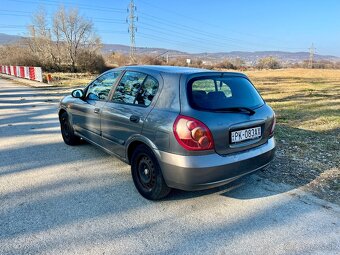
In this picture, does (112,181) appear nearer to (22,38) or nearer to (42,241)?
(42,241)

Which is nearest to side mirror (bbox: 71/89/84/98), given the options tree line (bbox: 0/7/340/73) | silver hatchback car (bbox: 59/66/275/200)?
silver hatchback car (bbox: 59/66/275/200)

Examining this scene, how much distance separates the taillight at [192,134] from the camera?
2.88 meters

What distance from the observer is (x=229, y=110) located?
3141 mm

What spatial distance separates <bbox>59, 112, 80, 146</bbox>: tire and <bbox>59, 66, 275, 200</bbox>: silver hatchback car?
1546 mm

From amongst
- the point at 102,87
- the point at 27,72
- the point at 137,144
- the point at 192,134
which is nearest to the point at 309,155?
the point at 192,134

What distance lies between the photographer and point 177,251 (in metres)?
2.52

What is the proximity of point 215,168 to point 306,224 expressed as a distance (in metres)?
1.12

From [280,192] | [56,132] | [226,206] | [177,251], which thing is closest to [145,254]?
[177,251]

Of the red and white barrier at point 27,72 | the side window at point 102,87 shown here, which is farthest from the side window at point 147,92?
the red and white barrier at point 27,72

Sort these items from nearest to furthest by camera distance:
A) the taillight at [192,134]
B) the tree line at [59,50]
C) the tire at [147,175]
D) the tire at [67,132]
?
the taillight at [192,134]
the tire at [147,175]
the tire at [67,132]
the tree line at [59,50]

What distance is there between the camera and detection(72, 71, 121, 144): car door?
4.30 meters

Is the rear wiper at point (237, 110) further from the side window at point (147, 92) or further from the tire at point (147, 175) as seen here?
the tire at point (147, 175)

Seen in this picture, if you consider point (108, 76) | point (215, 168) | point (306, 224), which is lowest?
point (306, 224)

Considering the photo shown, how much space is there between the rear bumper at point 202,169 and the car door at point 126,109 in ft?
2.08
